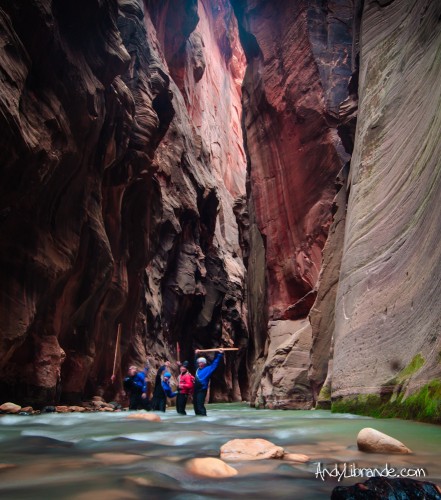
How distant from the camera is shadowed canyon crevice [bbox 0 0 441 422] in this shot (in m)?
9.34

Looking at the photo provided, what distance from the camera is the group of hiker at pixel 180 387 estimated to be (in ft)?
33.3

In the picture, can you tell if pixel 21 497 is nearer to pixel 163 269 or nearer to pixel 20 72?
pixel 20 72

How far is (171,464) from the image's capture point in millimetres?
3654

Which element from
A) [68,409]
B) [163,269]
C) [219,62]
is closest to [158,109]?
[163,269]

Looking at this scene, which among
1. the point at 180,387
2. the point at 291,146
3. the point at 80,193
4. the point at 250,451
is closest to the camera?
the point at 250,451

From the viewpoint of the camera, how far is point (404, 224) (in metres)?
9.51

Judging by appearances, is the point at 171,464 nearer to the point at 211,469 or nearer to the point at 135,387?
the point at 211,469

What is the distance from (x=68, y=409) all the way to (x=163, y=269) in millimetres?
18479

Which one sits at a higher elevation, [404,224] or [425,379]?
[404,224]

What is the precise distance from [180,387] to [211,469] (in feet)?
27.8

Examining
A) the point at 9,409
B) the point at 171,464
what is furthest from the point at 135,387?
the point at 171,464

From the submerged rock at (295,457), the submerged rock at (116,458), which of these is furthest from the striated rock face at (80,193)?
the submerged rock at (295,457)

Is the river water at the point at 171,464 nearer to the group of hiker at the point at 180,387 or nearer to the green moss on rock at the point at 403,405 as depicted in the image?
the green moss on rock at the point at 403,405

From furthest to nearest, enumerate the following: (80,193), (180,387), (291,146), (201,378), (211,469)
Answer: (291,146) < (80,193) < (180,387) < (201,378) < (211,469)
